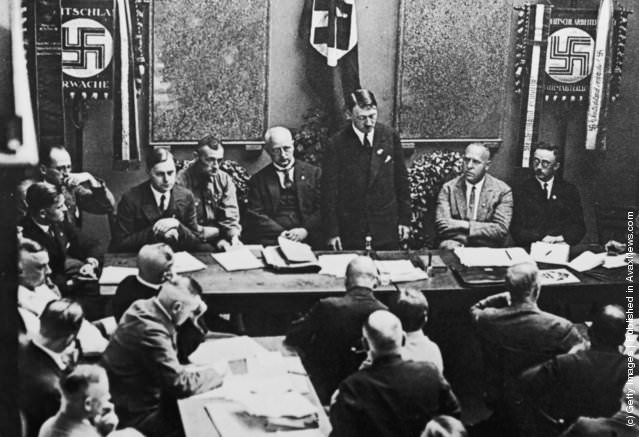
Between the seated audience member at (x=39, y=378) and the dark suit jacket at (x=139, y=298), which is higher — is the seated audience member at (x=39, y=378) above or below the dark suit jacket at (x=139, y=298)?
below

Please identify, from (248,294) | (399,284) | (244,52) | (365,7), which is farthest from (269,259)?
(365,7)

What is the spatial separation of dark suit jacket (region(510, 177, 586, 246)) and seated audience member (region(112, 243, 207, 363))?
230cm

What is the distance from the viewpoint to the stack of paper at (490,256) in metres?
6.48

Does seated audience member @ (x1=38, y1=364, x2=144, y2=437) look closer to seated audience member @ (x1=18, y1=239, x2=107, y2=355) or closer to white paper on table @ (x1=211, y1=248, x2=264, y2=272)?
seated audience member @ (x1=18, y1=239, x2=107, y2=355)

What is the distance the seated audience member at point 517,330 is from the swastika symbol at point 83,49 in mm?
2838

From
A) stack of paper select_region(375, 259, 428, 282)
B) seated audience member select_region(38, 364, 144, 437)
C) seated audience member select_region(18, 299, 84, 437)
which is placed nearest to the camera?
seated audience member select_region(38, 364, 144, 437)

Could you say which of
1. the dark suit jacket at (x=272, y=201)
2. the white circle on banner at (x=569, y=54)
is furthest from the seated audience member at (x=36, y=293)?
the white circle on banner at (x=569, y=54)

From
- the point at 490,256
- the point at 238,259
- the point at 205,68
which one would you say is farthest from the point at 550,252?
the point at 205,68

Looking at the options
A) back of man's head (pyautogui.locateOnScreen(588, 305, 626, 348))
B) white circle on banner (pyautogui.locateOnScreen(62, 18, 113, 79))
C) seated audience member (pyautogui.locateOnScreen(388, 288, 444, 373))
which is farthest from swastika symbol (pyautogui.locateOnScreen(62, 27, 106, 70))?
back of man's head (pyautogui.locateOnScreen(588, 305, 626, 348))

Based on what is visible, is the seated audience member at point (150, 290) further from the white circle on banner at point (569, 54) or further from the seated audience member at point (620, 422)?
the white circle on banner at point (569, 54)

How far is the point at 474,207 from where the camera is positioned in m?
6.52

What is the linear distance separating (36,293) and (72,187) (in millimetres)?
675

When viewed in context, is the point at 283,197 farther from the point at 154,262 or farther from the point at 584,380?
the point at 584,380

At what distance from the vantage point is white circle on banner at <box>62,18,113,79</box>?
564 cm
